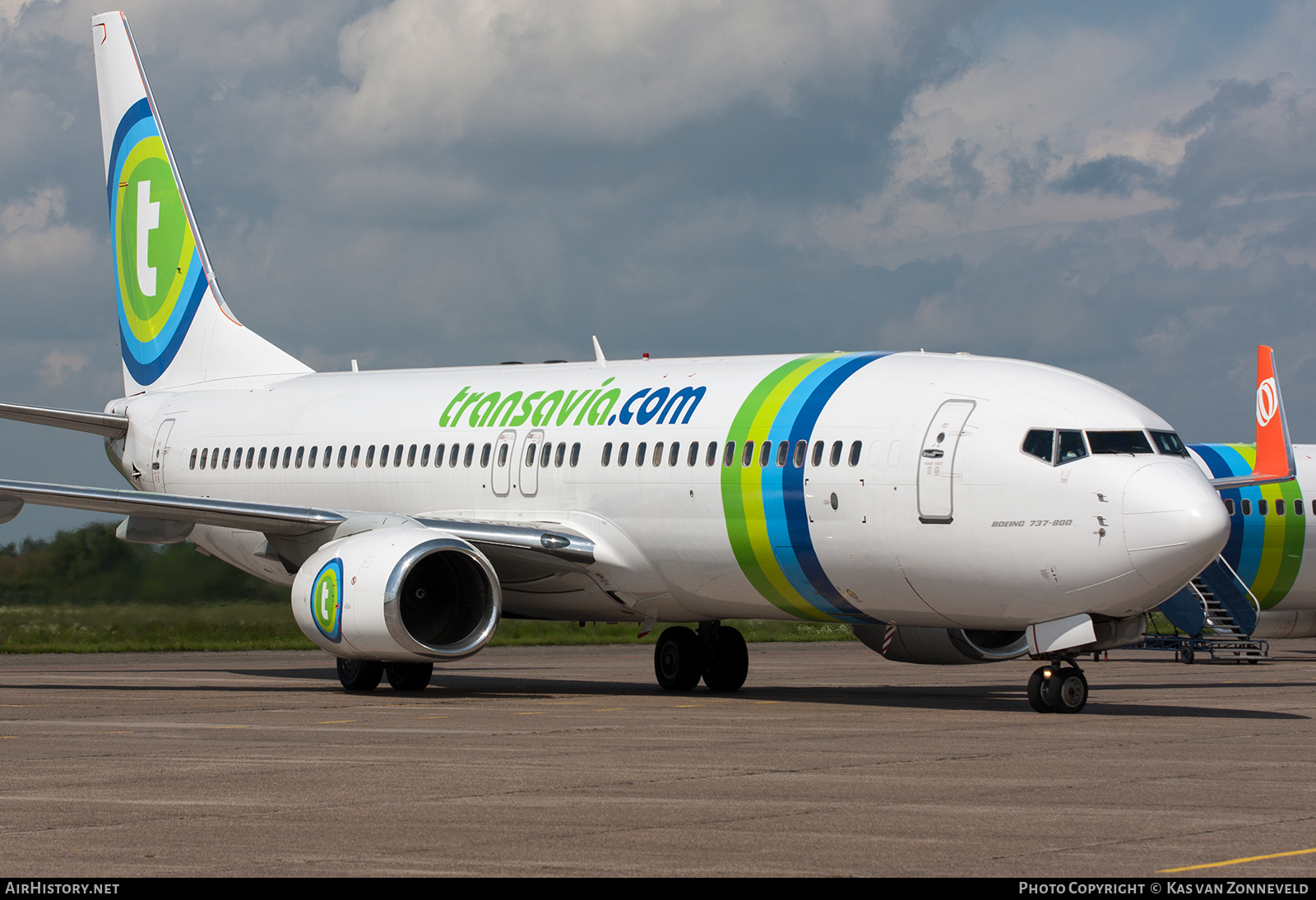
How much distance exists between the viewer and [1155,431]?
1803 centimetres

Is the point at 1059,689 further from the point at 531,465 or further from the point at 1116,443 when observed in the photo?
the point at 531,465

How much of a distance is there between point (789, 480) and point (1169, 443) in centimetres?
418

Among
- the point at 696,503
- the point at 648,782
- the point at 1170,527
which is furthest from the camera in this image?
the point at 696,503

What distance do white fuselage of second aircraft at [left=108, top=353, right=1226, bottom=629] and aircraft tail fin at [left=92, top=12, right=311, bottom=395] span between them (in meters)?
3.77

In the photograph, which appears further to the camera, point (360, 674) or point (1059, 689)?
point (360, 674)

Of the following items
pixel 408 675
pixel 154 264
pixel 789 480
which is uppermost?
pixel 154 264

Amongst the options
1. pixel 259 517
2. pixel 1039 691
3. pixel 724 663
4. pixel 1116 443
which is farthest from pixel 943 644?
pixel 259 517

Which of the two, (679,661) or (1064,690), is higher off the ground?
(679,661)

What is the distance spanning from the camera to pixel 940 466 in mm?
18172

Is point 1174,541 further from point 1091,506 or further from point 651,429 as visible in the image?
A: point 651,429

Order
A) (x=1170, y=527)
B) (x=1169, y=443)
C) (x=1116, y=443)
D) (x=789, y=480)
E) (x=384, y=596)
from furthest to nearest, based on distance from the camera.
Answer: (x=384, y=596)
(x=789, y=480)
(x=1169, y=443)
(x=1116, y=443)
(x=1170, y=527)

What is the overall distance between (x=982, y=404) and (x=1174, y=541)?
8.83ft

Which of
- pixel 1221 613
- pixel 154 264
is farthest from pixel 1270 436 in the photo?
pixel 154 264
